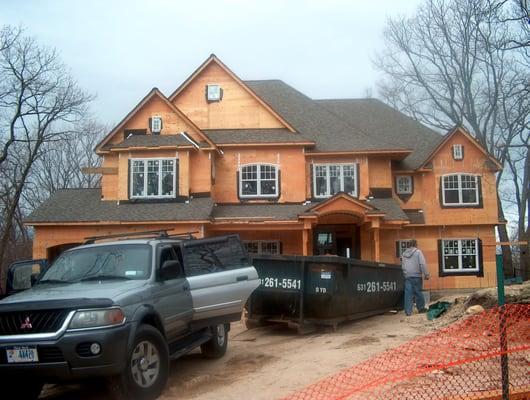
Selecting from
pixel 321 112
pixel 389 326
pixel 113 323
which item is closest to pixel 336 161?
pixel 321 112

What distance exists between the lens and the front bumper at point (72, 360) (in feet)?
19.9

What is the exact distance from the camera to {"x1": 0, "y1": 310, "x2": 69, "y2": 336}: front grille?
20.5 feet

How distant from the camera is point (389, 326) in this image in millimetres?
12289

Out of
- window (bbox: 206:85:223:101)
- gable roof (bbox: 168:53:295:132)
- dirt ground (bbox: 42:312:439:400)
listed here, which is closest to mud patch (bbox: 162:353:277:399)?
dirt ground (bbox: 42:312:439:400)

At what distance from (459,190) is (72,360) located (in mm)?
20638

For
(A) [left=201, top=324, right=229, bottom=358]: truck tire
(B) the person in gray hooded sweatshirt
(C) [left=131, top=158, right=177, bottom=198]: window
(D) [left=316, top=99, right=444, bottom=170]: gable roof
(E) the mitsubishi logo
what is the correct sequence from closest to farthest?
(E) the mitsubishi logo
(A) [left=201, top=324, right=229, bottom=358]: truck tire
(B) the person in gray hooded sweatshirt
(C) [left=131, top=158, right=177, bottom=198]: window
(D) [left=316, top=99, right=444, bottom=170]: gable roof

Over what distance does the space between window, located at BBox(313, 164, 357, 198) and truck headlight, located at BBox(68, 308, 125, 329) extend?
17635 millimetres

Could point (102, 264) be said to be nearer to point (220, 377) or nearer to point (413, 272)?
point (220, 377)

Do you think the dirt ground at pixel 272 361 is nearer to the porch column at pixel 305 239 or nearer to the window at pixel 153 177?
the porch column at pixel 305 239

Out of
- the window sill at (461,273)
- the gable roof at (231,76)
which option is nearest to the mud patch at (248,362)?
the gable roof at (231,76)

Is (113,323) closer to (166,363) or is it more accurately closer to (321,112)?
(166,363)

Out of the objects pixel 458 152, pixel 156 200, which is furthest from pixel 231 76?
pixel 458 152

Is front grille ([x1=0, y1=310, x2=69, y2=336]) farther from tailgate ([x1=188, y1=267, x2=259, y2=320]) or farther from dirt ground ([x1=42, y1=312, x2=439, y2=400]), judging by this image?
tailgate ([x1=188, y1=267, x2=259, y2=320])

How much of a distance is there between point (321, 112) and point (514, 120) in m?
11.3
